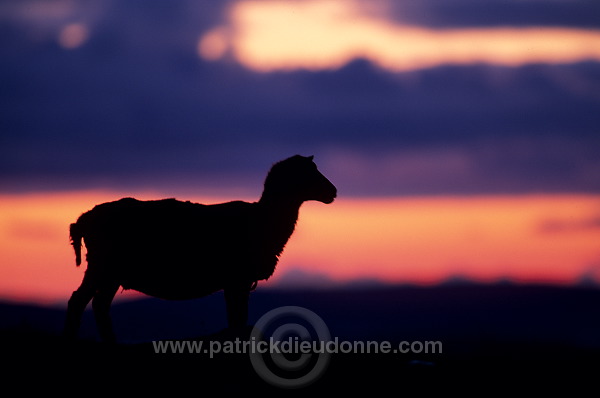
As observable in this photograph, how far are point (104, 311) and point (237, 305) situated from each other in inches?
95.7

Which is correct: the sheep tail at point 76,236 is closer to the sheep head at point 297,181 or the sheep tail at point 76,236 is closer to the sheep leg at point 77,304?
the sheep leg at point 77,304

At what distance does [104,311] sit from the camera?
23.2m

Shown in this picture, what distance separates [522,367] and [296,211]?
5.27 metres

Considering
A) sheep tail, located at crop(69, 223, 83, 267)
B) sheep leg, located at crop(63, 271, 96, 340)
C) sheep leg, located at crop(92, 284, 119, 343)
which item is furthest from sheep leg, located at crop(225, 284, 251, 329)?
sheep tail, located at crop(69, 223, 83, 267)

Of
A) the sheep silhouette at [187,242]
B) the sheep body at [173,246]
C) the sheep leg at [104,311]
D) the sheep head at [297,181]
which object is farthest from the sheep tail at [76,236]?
the sheep head at [297,181]

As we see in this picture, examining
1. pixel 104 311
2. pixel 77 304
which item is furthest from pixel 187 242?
pixel 77 304

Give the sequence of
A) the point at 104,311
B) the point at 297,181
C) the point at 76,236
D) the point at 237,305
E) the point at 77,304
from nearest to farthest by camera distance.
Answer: the point at 237,305
the point at 77,304
the point at 104,311
the point at 297,181
the point at 76,236

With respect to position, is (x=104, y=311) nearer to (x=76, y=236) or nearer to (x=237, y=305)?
(x=76, y=236)

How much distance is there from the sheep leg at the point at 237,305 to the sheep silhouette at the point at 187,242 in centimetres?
3

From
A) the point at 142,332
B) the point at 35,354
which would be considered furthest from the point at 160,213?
the point at 142,332

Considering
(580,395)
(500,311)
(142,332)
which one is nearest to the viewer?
(580,395)

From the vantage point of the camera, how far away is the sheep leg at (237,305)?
74.3 feet

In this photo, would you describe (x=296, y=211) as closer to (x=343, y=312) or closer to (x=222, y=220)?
(x=222, y=220)

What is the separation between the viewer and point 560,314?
182ft
